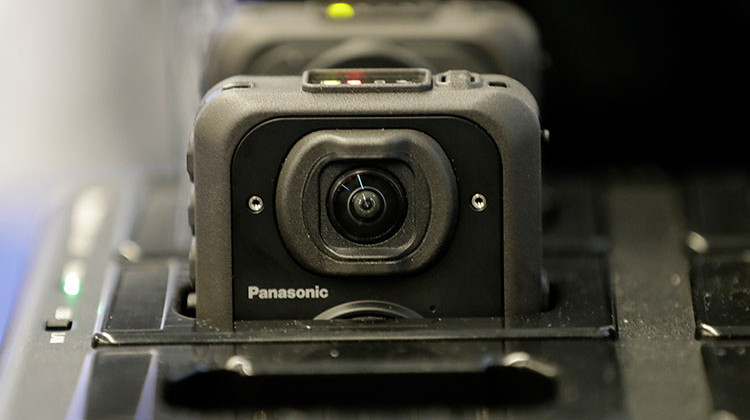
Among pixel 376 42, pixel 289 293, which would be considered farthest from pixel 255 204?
pixel 376 42

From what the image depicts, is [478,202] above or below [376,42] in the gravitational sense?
below

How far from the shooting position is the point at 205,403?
613 millimetres

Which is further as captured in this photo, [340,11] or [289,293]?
[340,11]

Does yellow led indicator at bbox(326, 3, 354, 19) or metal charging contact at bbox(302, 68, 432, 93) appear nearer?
metal charging contact at bbox(302, 68, 432, 93)

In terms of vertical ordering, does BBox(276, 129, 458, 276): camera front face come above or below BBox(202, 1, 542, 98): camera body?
below

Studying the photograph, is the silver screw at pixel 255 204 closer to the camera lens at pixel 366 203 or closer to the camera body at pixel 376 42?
the camera lens at pixel 366 203

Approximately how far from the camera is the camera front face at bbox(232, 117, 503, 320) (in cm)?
62

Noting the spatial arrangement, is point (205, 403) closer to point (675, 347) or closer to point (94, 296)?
point (94, 296)

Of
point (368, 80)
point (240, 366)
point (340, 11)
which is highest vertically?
point (340, 11)

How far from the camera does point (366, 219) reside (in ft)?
2.06

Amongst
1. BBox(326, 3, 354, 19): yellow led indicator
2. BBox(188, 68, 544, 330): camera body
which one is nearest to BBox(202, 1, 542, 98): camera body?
BBox(326, 3, 354, 19): yellow led indicator

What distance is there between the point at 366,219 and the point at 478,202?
5cm

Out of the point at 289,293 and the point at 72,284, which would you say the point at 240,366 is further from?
the point at 72,284

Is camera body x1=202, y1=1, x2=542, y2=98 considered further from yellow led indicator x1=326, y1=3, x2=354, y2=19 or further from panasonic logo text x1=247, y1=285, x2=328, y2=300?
panasonic logo text x1=247, y1=285, x2=328, y2=300
